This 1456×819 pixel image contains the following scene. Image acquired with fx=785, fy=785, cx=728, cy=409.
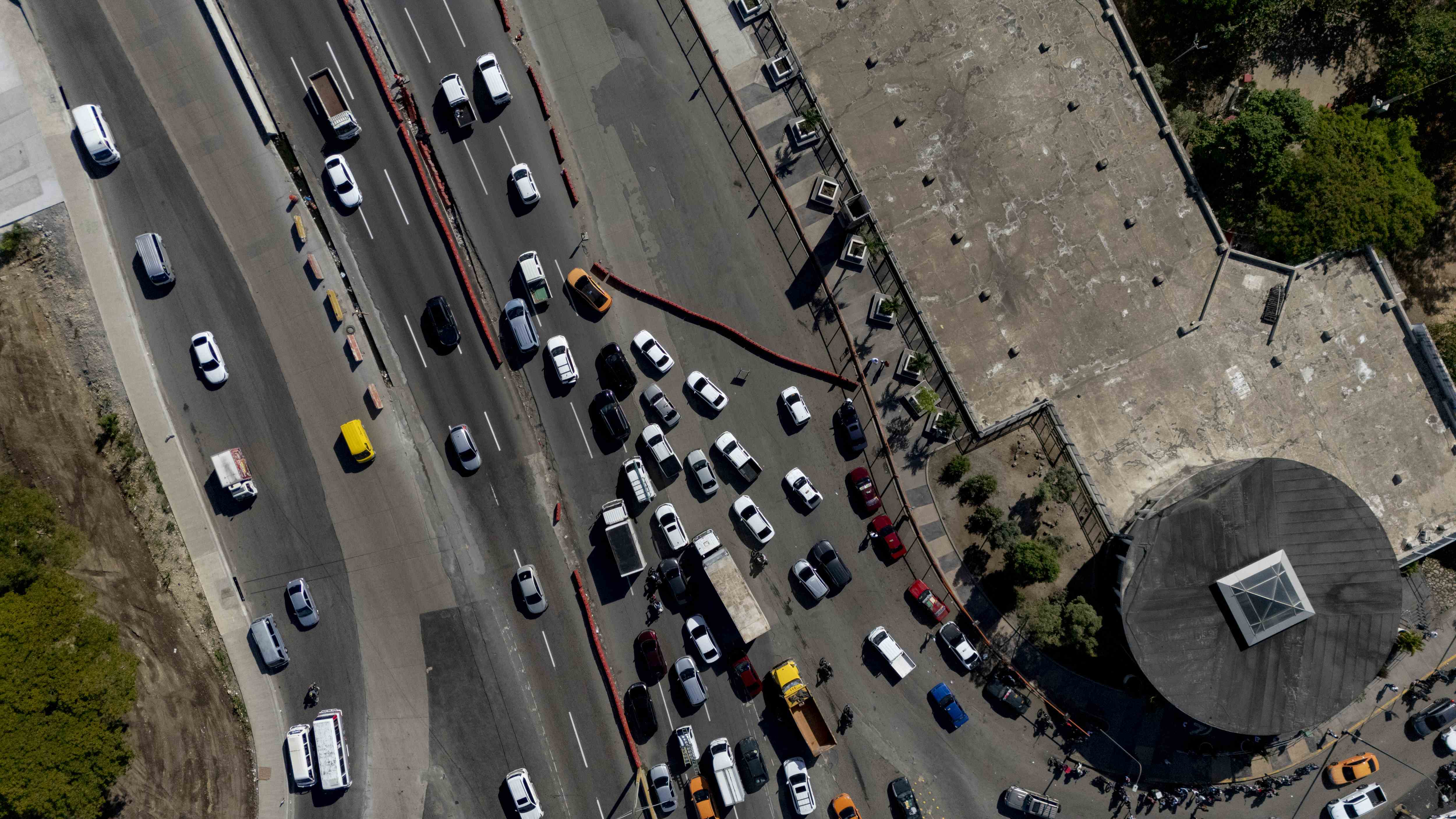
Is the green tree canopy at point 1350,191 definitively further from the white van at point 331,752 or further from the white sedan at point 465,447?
the white van at point 331,752

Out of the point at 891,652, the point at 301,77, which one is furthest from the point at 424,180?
the point at 891,652

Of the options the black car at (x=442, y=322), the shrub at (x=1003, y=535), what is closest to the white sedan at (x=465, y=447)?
the black car at (x=442, y=322)

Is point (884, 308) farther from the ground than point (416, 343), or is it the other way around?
point (416, 343)

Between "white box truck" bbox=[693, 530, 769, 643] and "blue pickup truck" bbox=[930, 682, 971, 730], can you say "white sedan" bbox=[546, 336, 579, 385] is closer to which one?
"white box truck" bbox=[693, 530, 769, 643]

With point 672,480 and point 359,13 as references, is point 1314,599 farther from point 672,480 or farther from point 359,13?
point 359,13

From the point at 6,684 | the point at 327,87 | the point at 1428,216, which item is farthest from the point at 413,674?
the point at 1428,216

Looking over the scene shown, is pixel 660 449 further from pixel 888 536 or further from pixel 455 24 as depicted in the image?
pixel 455 24
